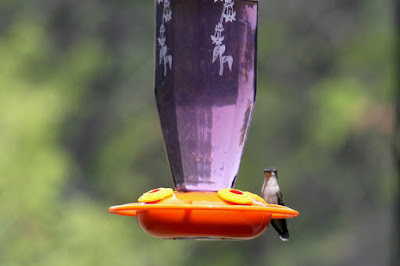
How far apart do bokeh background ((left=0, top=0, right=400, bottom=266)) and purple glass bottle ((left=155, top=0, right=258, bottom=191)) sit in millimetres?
6998

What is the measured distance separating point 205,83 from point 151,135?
8.22m

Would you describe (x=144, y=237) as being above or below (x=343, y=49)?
below

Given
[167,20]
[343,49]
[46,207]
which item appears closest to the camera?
[167,20]

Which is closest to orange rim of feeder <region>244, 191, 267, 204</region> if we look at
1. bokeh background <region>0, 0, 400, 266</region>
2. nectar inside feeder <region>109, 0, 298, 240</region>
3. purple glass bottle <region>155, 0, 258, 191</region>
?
nectar inside feeder <region>109, 0, 298, 240</region>

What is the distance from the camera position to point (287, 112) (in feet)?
41.3

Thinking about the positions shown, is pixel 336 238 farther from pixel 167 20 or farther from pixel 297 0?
pixel 167 20

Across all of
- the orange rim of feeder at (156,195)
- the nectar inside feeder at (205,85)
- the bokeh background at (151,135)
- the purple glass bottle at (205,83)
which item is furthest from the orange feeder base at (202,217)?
the bokeh background at (151,135)

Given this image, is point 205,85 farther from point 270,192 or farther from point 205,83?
point 270,192

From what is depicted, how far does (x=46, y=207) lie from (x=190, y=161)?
7447mm

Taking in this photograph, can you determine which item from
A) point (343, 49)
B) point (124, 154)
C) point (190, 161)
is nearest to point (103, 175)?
point (124, 154)

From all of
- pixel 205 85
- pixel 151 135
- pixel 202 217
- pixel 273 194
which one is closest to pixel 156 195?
Answer: pixel 202 217

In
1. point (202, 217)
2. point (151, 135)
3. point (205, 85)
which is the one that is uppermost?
point (205, 85)

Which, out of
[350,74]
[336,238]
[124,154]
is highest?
[350,74]

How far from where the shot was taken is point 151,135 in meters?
12.2
